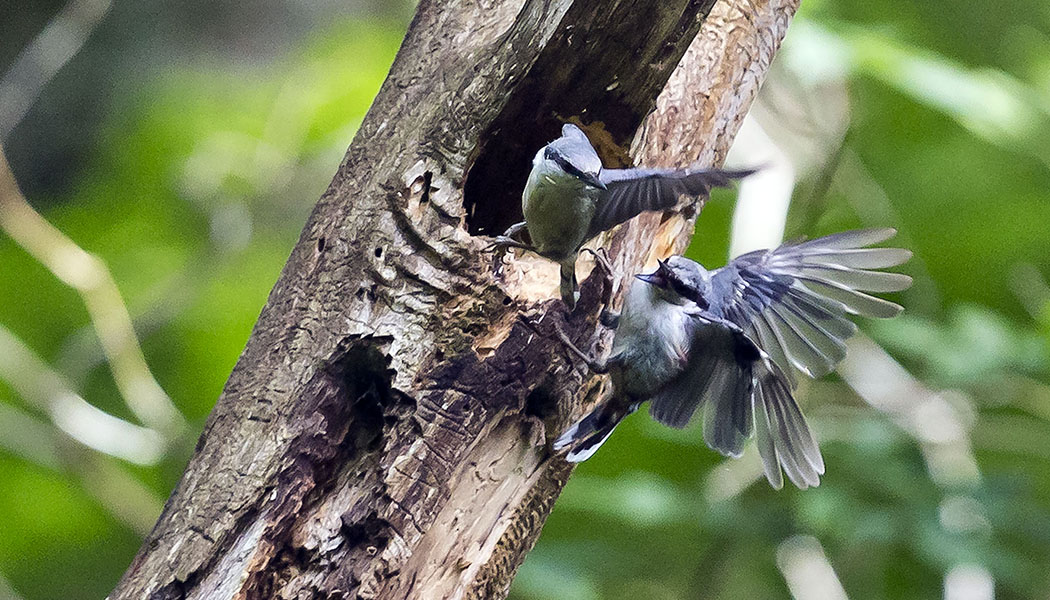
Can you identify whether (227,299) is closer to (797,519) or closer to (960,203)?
(797,519)

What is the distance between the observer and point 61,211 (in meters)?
3.88

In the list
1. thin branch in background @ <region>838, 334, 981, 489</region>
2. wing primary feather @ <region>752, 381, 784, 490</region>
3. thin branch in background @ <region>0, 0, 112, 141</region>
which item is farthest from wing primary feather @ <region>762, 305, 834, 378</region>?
thin branch in background @ <region>0, 0, 112, 141</region>

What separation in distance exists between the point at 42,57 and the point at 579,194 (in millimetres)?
2979

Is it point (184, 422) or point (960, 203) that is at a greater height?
point (960, 203)

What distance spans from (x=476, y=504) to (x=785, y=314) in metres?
0.72

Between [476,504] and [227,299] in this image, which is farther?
[227,299]

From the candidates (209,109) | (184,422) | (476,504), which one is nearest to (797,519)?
(476,504)

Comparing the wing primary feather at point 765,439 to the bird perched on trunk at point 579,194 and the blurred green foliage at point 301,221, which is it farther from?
the blurred green foliage at point 301,221

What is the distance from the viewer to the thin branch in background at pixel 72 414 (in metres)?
3.14

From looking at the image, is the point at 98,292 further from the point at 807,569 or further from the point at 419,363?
the point at 807,569

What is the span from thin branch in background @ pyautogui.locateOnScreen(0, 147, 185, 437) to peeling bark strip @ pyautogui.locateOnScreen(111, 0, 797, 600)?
5.86 feet

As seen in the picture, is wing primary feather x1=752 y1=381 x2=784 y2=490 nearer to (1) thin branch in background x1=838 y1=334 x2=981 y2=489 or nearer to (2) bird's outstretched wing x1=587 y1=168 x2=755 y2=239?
(2) bird's outstretched wing x1=587 y1=168 x2=755 y2=239

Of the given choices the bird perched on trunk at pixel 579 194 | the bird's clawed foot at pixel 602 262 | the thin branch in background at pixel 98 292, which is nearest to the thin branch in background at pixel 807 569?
the bird's clawed foot at pixel 602 262

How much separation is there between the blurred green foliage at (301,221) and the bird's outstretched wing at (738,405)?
4.43 ft
